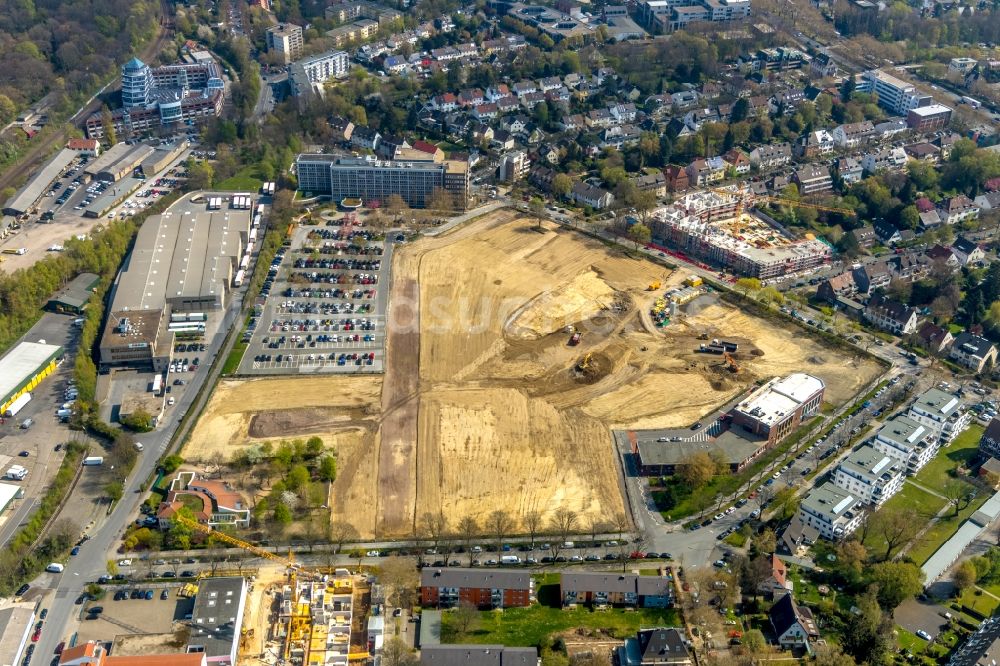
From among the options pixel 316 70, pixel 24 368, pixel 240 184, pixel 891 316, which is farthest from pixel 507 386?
pixel 316 70

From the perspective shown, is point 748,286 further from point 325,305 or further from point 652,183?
point 325,305

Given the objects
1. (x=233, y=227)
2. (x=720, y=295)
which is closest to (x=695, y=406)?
(x=720, y=295)

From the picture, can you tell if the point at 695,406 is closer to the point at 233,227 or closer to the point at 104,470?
the point at 104,470

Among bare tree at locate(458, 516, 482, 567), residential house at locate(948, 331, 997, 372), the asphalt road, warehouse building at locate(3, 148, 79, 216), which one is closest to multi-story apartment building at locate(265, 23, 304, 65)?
warehouse building at locate(3, 148, 79, 216)

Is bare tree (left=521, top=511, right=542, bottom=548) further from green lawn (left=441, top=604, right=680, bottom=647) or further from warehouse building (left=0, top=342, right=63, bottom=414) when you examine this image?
warehouse building (left=0, top=342, right=63, bottom=414)

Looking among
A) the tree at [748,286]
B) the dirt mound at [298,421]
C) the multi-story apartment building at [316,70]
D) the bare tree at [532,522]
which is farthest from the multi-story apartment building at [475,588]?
the multi-story apartment building at [316,70]

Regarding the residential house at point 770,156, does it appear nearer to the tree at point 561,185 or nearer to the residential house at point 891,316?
the tree at point 561,185
